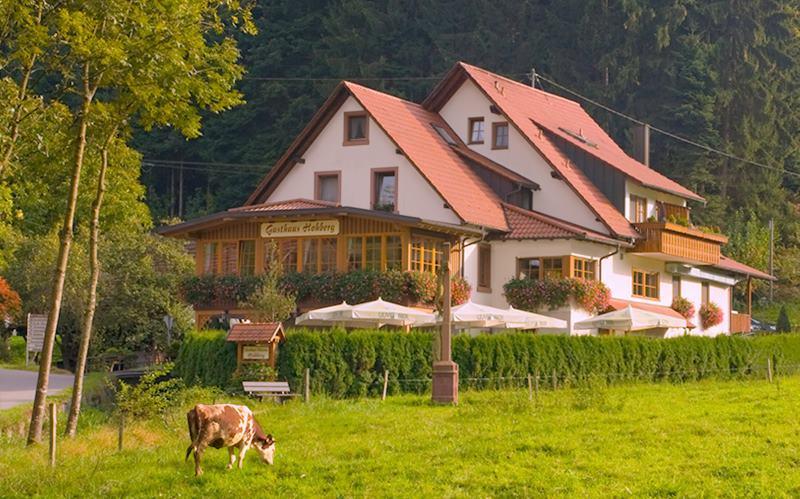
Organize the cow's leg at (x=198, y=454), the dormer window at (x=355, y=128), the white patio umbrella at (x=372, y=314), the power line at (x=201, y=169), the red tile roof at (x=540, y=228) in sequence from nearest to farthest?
1. the cow's leg at (x=198, y=454)
2. the white patio umbrella at (x=372, y=314)
3. the red tile roof at (x=540, y=228)
4. the dormer window at (x=355, y=128)
5. the power line at (x=201, y=169)

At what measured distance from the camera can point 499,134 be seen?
55844 millimetres

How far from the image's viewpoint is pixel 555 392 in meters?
35.5

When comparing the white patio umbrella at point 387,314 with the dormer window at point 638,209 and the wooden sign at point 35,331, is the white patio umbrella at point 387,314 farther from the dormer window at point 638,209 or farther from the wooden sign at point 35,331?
the wooden sign at point 35,331

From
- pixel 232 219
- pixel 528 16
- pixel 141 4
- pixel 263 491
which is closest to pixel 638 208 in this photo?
pixel 232 219

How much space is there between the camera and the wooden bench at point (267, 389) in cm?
3703

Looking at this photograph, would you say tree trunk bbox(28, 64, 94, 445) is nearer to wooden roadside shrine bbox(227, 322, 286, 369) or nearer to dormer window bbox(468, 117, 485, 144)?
wooden roadside shrine bbox(227, 322, 286, 369)

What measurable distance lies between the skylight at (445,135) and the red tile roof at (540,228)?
3.89 m

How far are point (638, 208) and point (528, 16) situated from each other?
1658 inches

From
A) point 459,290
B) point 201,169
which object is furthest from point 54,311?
point 201,169

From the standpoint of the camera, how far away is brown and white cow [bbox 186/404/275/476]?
2397 centimetres

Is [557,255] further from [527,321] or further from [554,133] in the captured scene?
[527,321]

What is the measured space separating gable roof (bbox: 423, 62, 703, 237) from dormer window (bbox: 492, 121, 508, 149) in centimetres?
54

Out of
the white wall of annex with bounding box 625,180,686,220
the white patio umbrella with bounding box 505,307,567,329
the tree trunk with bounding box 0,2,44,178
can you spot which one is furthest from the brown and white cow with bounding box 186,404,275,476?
the white wall of annex with bounding box 625,180,686,220

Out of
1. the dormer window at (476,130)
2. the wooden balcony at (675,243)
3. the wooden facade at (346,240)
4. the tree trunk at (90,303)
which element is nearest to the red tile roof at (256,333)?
the tree trunk at (90,303)
